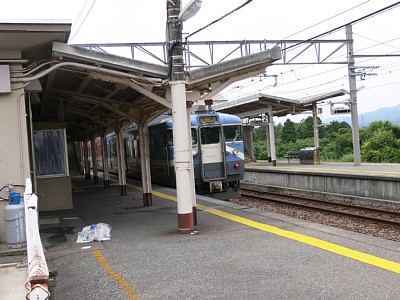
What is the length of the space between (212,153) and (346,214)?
4.93m

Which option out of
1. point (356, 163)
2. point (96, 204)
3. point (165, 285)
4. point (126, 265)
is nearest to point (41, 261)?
point (165, 285)

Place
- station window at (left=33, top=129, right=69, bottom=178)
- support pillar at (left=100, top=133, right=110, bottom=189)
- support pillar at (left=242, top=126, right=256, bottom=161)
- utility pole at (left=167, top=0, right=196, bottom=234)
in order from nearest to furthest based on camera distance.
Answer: utility pole at (left=167, top=0, right=196, bottom=234) < station window at (left=33, top=129, right=69, bottom=178) < support pillar at (left=100, top=133, right=110, bottom=189) < support pillar at (left=242, top=126, right=256, bottom=161)

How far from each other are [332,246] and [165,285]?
3015 mm

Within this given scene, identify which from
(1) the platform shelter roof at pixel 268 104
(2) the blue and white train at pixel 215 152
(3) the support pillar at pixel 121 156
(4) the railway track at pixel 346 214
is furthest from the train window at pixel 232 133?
(1) the platform shelter roof at pixel 268 104

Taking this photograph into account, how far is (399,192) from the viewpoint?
14.0 m

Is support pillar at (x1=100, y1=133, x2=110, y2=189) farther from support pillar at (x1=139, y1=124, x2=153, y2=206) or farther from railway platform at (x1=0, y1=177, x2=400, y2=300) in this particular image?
railway platform at (x1=0, y1=177, x2=400, y2=300)

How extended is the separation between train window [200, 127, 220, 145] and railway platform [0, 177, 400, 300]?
17.0 ft

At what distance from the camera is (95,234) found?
8.54m

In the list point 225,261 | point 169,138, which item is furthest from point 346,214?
point 225,261

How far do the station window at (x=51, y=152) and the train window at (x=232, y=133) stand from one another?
17.7ft

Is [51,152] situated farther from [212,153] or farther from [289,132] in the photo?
[289,132]

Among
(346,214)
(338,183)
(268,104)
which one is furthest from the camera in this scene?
(268,104)

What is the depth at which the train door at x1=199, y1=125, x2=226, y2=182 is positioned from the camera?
15.2m

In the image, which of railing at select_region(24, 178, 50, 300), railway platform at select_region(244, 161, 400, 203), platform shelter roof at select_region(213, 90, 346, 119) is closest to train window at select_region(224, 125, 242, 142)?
railway platform at select_region(244, 161, 400, 203)
